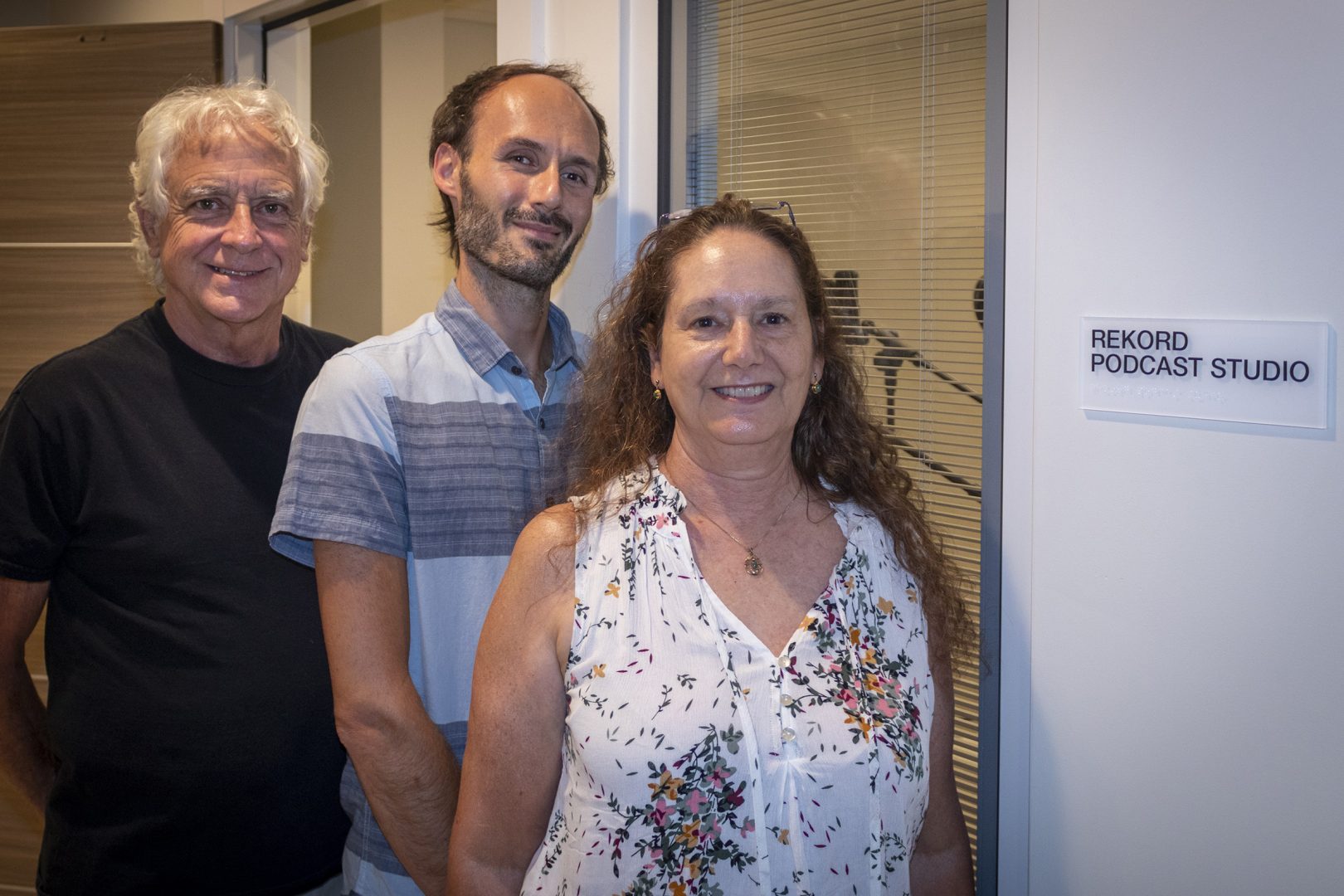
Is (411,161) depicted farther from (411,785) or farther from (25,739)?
(411,785)

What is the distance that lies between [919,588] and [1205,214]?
61 cm

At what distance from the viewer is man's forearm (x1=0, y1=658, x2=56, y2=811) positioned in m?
1.98

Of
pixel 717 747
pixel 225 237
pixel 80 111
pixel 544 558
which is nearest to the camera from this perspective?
pixel 717 747

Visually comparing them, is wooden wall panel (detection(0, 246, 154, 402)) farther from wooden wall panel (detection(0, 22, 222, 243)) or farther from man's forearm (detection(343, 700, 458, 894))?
man's forearm (detection(343, 700, 458, 894))

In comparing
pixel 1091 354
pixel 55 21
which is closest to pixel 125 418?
pixel 1091 354

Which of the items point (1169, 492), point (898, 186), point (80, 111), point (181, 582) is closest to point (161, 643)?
point (181, 582)

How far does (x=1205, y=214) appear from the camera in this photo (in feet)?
4.35

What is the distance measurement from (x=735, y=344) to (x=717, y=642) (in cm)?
39

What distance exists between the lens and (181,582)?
175 cm

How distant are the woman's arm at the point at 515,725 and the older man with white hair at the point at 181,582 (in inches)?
20.8

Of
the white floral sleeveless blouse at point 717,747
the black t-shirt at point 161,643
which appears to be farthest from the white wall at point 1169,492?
the black t-shirt at point 161,643

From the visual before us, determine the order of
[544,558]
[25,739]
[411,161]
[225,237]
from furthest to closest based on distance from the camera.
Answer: [411,161] < [25,739] < [225,237] < [544,558]

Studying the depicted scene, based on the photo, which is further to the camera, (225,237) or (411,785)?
(225,237)

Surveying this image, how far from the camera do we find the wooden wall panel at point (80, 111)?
308 centimetres
